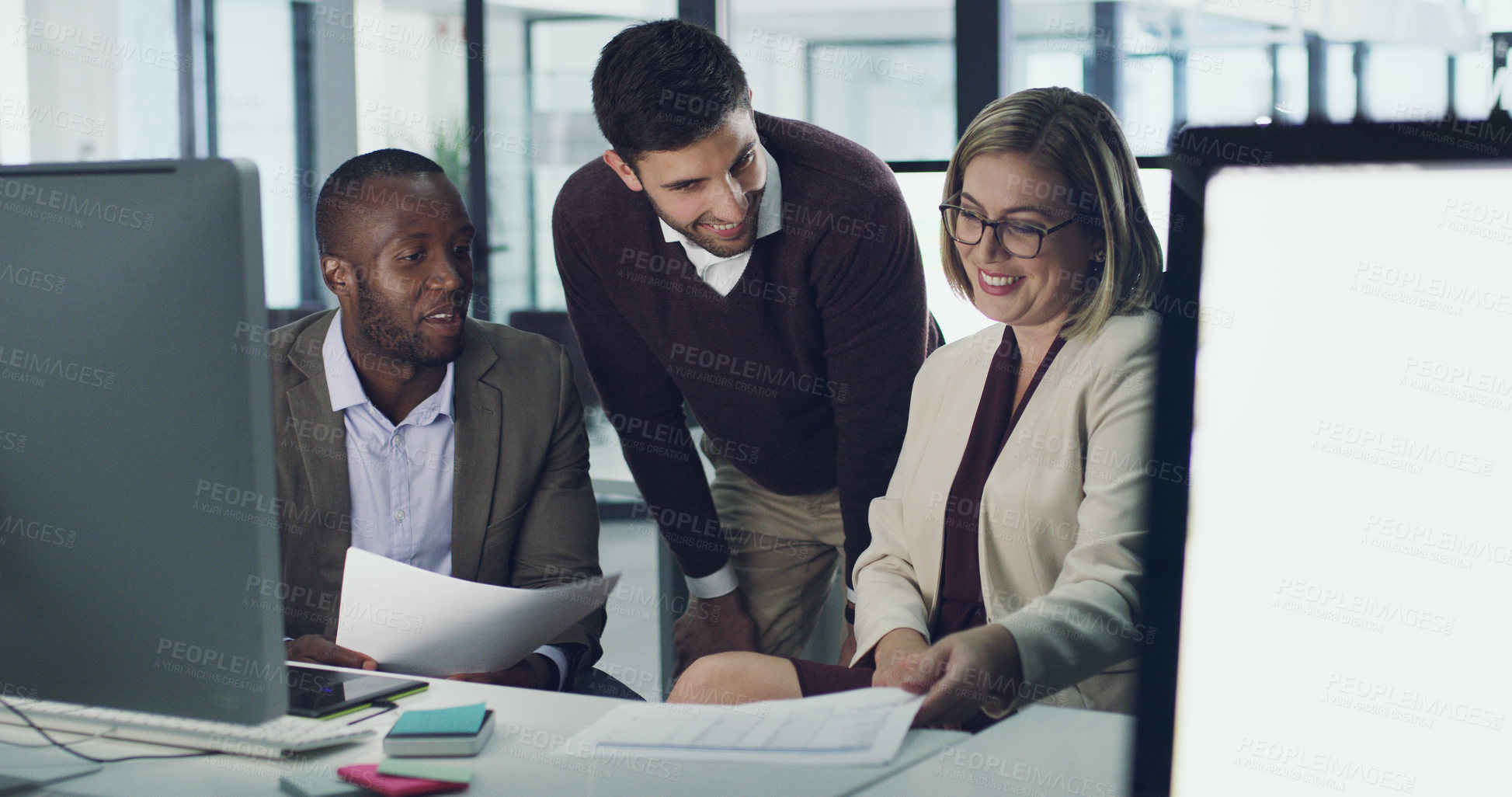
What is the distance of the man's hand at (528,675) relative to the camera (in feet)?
4.43

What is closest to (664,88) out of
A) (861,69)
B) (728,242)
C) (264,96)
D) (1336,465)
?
(728,242)

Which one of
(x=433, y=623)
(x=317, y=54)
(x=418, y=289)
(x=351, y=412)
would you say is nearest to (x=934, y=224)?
(x=418, y=289)

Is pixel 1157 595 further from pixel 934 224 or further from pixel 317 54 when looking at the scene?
pixel 317 54

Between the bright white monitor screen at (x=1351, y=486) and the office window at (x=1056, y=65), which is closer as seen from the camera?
the bright white monitor screen at (x=1351, y=486)

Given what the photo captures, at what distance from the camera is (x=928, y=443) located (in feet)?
5.01

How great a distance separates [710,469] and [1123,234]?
147cm

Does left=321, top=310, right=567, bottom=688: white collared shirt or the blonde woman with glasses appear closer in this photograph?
the blonde woman with glasses

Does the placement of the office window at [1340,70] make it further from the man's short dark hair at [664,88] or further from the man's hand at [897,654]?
the man's hand at [897,654]

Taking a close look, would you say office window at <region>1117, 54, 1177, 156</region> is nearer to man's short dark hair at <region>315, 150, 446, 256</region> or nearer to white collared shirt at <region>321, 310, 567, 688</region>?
man's short dark hair at <region>315, 150, 446, 256</region>

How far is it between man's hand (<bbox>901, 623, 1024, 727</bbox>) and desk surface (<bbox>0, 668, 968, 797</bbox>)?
0.03m

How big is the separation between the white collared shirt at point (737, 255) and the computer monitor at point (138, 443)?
1071 millimetres

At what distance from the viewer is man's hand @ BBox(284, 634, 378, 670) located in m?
1.29

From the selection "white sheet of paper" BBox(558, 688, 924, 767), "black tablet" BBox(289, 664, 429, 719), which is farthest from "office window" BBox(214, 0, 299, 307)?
"white sheet of paper" BBox(558, 688, 924, 767)

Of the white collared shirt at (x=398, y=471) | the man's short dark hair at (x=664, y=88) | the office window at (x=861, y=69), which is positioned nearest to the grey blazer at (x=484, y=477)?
the white collared shirt at (x=398, y=471)
